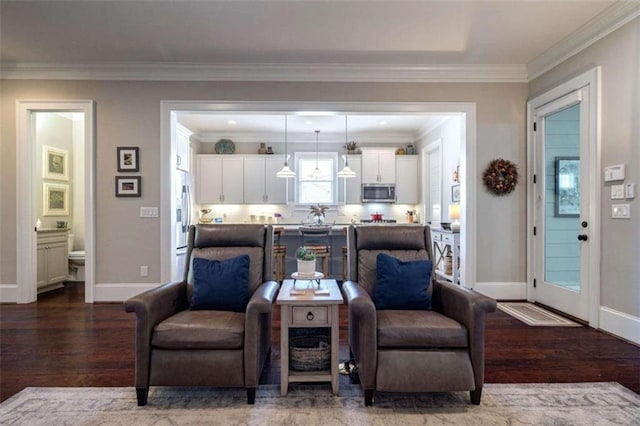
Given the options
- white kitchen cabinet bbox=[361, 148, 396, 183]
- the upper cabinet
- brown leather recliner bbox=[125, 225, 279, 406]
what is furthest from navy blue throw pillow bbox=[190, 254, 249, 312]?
white kitchen cabinet bbox=[361, 148, 396, 183]

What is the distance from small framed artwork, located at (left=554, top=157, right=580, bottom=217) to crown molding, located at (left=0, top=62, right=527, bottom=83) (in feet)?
4.08

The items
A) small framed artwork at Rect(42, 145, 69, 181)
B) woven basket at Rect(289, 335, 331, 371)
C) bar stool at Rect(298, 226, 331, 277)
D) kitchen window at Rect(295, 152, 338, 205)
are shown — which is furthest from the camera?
kitchen window at Rect(295, 152, 338, 205)

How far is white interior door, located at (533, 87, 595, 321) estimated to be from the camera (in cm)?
348

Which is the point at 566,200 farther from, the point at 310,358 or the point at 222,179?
the point at 222,179

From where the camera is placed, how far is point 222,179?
7.35 m

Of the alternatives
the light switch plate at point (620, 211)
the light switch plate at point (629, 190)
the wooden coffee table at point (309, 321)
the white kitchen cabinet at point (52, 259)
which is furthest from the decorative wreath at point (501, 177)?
the white kitchen cabinet at point (52, 259)

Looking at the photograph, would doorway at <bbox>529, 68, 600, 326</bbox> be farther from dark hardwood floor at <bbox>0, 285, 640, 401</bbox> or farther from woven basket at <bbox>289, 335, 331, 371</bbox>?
woven basket at <bbox>289, 335, 331, 371</bbox>

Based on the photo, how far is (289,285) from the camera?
2498mm

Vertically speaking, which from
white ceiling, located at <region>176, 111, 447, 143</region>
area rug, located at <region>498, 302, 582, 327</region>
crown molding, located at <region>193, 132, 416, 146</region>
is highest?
white ceiling, located at <region>176, 111, 447, 143</region>

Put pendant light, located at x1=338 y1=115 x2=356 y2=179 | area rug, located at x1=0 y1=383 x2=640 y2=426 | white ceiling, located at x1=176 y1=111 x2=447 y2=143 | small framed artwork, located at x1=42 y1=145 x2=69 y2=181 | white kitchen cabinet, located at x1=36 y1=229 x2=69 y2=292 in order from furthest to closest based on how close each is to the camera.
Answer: pendant light, located at x1=338 y1=115 x2=356 y2=179 < white ceiling, located at x1=176 y1=111 x2=447 y2=143 < small framed artwork, located at x1=42 y1=145 x2=69 y2=181 < white kitchen cabinet, located at x1=36 y1=229 x2=69 y2=292 < area rug, located at x1=0 y1=383 x2=640 y2=426

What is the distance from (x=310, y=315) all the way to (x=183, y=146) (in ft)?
16.6

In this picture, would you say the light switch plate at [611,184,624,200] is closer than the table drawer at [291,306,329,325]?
No

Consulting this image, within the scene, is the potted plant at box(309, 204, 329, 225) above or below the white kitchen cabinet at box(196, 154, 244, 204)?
below

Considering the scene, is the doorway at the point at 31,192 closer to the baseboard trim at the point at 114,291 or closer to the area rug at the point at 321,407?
the baseboard trim at the point at 114,291
